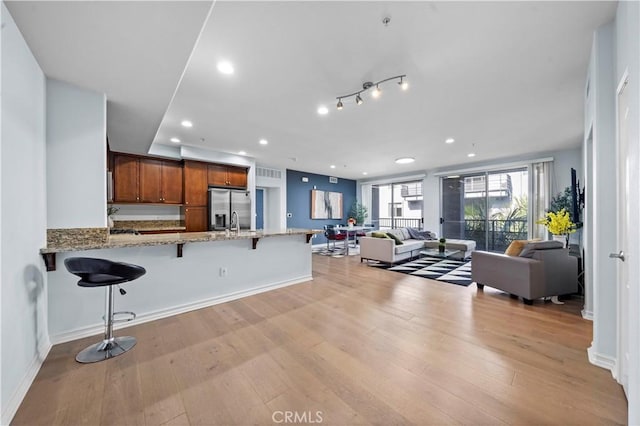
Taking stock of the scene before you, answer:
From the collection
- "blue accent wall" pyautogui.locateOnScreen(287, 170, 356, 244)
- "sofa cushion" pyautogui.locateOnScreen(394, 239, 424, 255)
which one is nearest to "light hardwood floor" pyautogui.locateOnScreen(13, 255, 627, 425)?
"sofa cushion" pyautogui.locateOnScreen(394, 239, 424, 255)

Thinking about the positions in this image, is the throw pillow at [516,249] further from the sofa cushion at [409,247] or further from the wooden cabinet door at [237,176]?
the wooden cabinet door at [237,176]

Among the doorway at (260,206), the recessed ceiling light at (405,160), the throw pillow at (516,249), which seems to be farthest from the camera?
the doorway at (260,206)

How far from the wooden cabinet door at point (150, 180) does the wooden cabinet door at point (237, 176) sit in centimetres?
145

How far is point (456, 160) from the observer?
21.8ft

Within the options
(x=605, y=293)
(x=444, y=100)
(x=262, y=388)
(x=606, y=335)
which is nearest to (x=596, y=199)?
(x=605, y=293)

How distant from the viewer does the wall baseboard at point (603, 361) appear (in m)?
1.81

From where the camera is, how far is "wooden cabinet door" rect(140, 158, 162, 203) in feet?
16.5

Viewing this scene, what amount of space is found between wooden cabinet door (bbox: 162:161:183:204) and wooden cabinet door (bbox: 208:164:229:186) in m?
0.62

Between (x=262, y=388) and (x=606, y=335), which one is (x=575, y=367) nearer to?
(x=606, y=335)

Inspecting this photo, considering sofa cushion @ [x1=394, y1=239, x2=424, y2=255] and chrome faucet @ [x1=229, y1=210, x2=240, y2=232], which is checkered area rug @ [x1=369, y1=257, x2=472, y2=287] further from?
chrome faucet @ [x1=229, y1=210, x2=240, y2=232]

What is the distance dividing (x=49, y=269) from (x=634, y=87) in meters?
4.18

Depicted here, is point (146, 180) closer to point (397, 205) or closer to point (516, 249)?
point (516, 249)

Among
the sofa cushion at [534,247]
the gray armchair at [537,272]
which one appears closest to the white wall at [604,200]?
the gray armchair at [537,272]

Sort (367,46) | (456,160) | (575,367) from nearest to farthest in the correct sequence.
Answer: (575,367) < (367,46) < (456,160)
